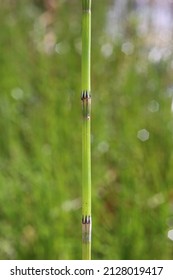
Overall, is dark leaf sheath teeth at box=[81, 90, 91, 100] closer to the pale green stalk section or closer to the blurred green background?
the pale green stalk section

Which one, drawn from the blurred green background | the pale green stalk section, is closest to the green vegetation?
the pale green stalk section

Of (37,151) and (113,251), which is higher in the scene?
(37,151)

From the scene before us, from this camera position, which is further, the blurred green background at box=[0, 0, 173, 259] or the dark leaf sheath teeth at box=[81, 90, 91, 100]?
the blurred green background at box=[0, 0, 173, 259]

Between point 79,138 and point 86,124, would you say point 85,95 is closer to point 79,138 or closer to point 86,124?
point 86,124

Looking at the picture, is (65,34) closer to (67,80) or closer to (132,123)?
(67,80)
